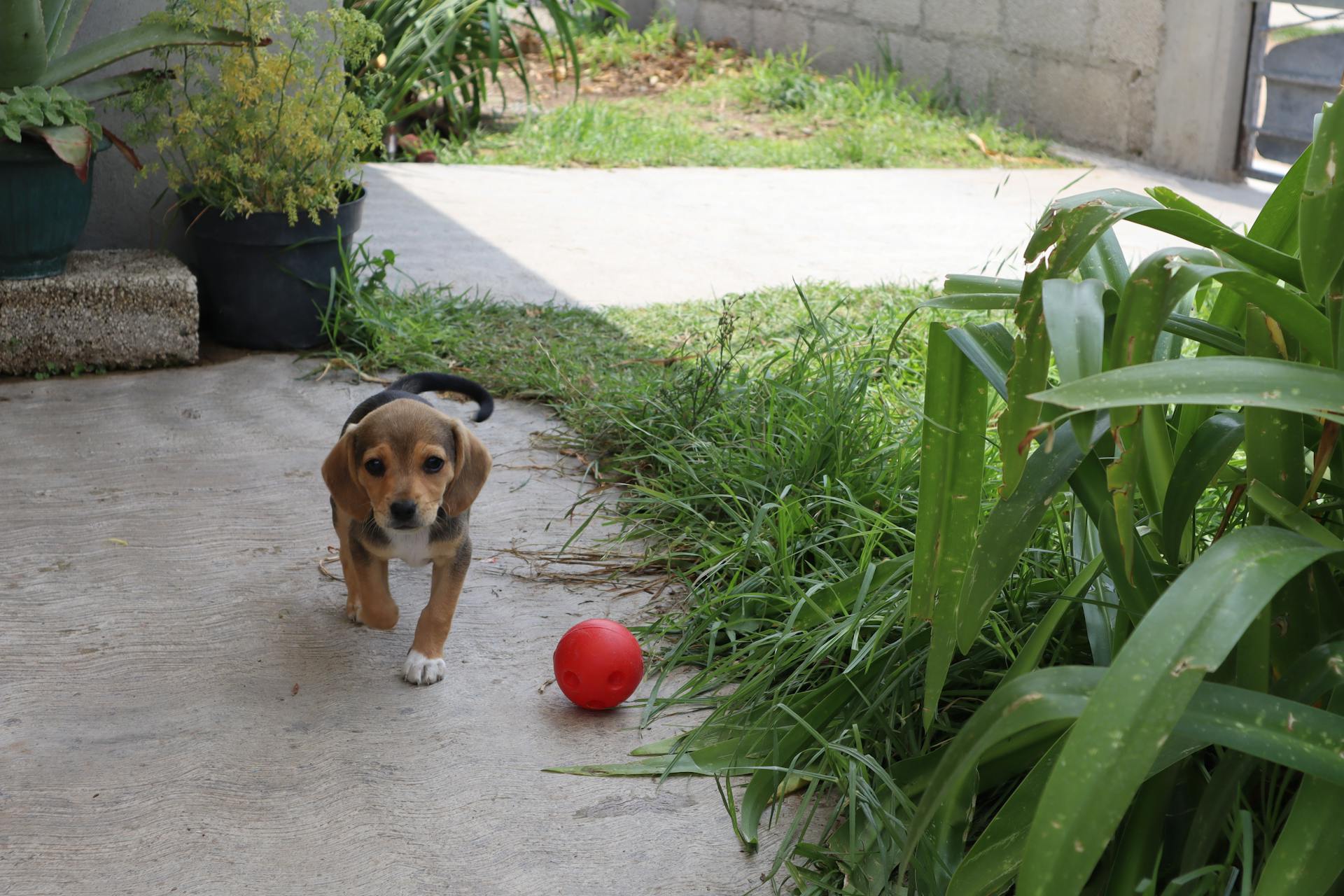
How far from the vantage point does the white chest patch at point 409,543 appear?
2844mm

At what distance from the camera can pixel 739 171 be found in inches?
336

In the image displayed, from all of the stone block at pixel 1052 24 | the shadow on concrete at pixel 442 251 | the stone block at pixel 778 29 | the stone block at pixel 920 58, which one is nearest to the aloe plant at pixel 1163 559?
the shadow on concrete at pixel 442 251

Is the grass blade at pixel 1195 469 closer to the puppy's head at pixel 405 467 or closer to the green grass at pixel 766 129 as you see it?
the puppy's head at pixel 405 467

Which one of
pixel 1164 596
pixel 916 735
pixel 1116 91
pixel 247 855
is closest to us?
pixel 1164 596

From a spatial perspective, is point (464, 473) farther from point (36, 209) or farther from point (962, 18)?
point (962, 18)

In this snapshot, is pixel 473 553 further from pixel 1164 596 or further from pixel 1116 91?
pixel 1116 91

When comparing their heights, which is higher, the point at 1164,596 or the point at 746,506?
the point at 1164,596

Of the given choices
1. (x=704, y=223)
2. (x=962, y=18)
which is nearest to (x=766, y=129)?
(x=962, y=18)

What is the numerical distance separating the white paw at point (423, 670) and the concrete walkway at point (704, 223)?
9.50 feet

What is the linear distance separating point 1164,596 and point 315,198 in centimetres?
392

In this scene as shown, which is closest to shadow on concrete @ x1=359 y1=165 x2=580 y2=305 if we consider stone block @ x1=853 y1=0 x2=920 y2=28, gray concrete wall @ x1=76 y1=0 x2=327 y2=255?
gray concrete wall @ x1=76 y1=0 x2=327 y2=255

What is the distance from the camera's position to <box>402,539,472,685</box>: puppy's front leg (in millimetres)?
2846

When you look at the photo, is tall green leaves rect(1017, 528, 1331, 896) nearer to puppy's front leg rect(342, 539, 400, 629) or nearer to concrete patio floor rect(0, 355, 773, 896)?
concrete patio floor rect(0, 355, 773, 896)

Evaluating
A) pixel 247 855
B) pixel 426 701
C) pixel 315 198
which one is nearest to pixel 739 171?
pixel 315 198
